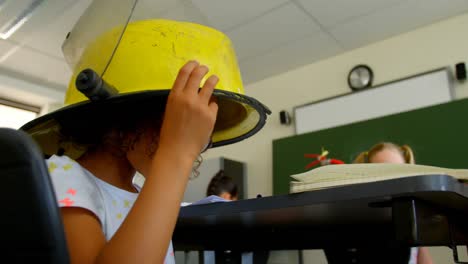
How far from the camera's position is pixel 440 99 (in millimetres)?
2656

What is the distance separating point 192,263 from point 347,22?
1.93m

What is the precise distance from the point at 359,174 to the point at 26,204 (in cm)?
44

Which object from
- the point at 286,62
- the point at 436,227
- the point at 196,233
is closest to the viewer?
the point at 436,227

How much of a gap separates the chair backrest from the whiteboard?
8.99 feet

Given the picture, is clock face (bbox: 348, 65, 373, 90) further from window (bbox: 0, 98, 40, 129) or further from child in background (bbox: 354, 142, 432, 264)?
window (bbox: 0, 98, 40, 129)

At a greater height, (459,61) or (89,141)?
(459,61)

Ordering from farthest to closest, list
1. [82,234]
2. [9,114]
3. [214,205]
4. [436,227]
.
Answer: [9,114]
[214,205]
[436,227]
[82,234]

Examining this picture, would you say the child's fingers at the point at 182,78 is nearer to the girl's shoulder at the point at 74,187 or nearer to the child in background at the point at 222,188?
the girl's shoulder at the point at 74,187

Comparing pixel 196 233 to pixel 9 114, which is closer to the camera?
pixel 196 233

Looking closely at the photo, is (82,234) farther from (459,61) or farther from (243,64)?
(243,64)

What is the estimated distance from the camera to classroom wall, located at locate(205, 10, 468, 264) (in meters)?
2.74

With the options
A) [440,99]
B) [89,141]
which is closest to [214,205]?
[89,141]

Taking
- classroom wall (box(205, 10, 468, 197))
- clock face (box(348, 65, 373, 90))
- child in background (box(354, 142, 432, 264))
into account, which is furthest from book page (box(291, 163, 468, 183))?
clock face (box(348, 65, 373, 90))

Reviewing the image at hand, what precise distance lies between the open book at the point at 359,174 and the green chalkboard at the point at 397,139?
6.84 feet
